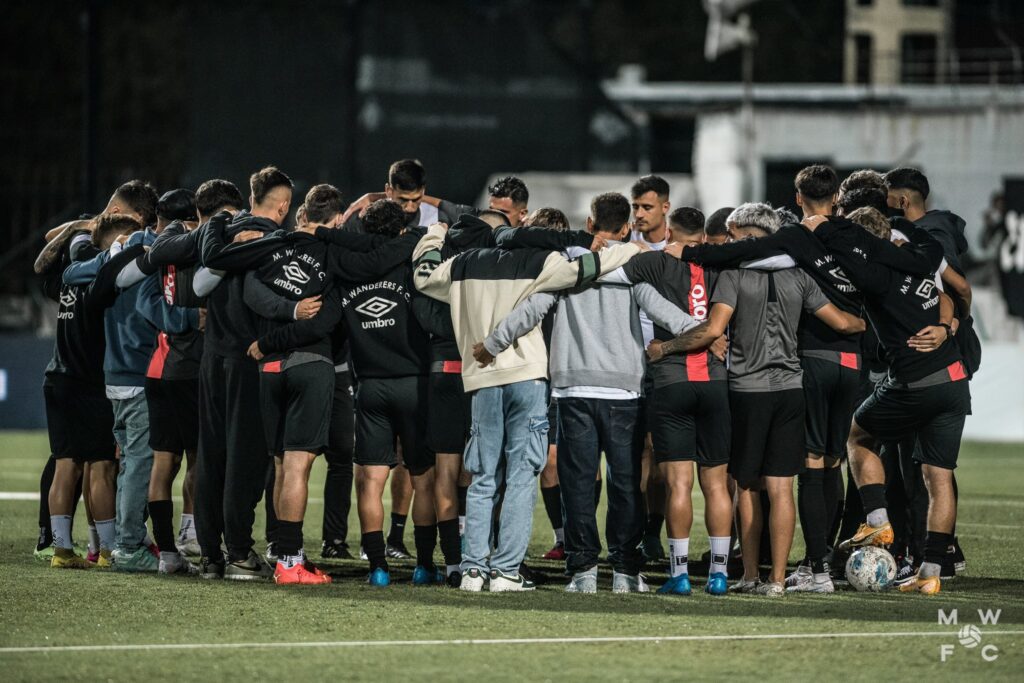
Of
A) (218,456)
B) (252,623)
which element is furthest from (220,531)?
(252,623)

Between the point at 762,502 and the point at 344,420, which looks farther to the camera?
the point at 344,420

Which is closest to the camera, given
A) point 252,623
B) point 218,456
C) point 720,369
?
point 252,623

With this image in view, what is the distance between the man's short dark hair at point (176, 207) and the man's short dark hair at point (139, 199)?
0.27 metres

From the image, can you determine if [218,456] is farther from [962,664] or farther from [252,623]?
[962,664]

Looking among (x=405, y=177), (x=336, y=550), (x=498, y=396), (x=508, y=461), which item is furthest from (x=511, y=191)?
(x=336, y=550)

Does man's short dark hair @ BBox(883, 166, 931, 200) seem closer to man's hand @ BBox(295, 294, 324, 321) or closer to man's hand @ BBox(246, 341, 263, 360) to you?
man's hand @ BBox(295, 294, 324, 321)

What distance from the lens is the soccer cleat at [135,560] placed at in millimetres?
9039

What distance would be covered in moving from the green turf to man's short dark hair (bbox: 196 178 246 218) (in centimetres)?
201

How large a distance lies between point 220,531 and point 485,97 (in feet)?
65.5

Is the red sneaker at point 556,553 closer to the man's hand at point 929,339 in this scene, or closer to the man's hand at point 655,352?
the man's hand at point 655,352

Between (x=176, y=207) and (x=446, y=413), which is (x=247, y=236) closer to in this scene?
(x=176, y=207)

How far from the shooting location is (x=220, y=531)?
8.90 metres

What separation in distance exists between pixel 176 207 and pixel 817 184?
3.58 metres

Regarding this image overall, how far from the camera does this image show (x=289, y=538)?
848 cm
